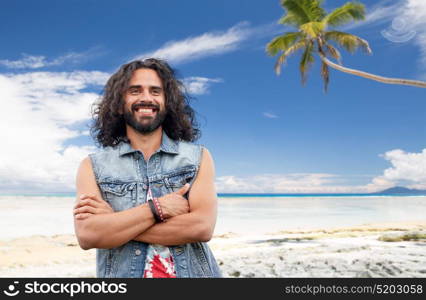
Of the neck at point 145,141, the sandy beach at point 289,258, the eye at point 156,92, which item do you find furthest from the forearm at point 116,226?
the sandy beach at point 289,258

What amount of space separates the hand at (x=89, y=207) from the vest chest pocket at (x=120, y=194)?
0.05 m

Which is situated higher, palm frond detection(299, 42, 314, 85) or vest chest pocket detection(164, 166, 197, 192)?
palm frond detection(299, 42, 314, 85)

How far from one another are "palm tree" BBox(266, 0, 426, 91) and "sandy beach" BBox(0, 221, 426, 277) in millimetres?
5878

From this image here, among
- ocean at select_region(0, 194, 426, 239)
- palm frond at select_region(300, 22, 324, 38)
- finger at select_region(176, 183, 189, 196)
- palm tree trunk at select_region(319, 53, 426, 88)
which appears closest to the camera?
finger at select_region(176, 183, 189, 196)

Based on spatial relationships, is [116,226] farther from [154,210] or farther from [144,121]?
[144,121]

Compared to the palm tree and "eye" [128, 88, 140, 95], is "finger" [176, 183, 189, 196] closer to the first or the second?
"eye" [128, 88, 140, 95]

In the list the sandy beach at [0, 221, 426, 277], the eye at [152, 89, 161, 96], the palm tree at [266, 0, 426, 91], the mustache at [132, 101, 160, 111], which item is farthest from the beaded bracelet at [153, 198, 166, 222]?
the palm tree at [266, 0, 426, 91]

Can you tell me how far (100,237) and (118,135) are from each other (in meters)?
0.71

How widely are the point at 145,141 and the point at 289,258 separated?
5.89m

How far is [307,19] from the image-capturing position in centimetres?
1400

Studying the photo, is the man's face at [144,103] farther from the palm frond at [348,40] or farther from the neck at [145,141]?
the palm frond at [348,40]

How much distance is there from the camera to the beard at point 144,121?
2336 mm

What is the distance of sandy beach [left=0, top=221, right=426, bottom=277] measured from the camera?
257 inches

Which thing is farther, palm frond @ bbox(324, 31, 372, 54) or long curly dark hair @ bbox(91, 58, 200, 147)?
palm frond @ bbox(324, 31, 372, 54)
